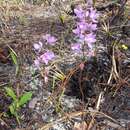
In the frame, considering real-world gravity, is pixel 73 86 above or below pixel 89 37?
below

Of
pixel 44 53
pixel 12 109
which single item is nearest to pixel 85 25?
pixel 44 53

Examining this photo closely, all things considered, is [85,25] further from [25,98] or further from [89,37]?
[25,98]

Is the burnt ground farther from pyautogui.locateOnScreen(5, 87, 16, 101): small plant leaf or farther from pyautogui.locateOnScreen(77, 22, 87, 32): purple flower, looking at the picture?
pyautogui.locateOnScreen(77, 22, 87, 32): purple flower

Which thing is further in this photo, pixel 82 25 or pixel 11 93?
pixel 11 93

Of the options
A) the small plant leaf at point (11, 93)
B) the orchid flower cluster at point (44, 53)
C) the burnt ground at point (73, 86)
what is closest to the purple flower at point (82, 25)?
the orchid flower cluster at point (44, 53)

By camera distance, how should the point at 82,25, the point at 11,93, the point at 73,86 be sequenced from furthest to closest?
the point at 73,86
the point at 11,93
the point at 82,25

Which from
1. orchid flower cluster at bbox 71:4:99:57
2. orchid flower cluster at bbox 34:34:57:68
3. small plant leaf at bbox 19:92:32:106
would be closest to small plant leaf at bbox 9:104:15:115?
small plant leaf at bbox 19:92:32:106

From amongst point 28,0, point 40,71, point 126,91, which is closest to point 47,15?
point 28,0

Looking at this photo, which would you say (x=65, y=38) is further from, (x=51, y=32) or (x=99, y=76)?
(x=99, y=76)

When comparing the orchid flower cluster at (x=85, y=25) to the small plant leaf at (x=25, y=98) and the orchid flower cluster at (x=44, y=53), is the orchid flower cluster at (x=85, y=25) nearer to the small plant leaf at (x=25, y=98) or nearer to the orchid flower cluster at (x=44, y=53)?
the orchid flower cluster at (x=44, y=53)
